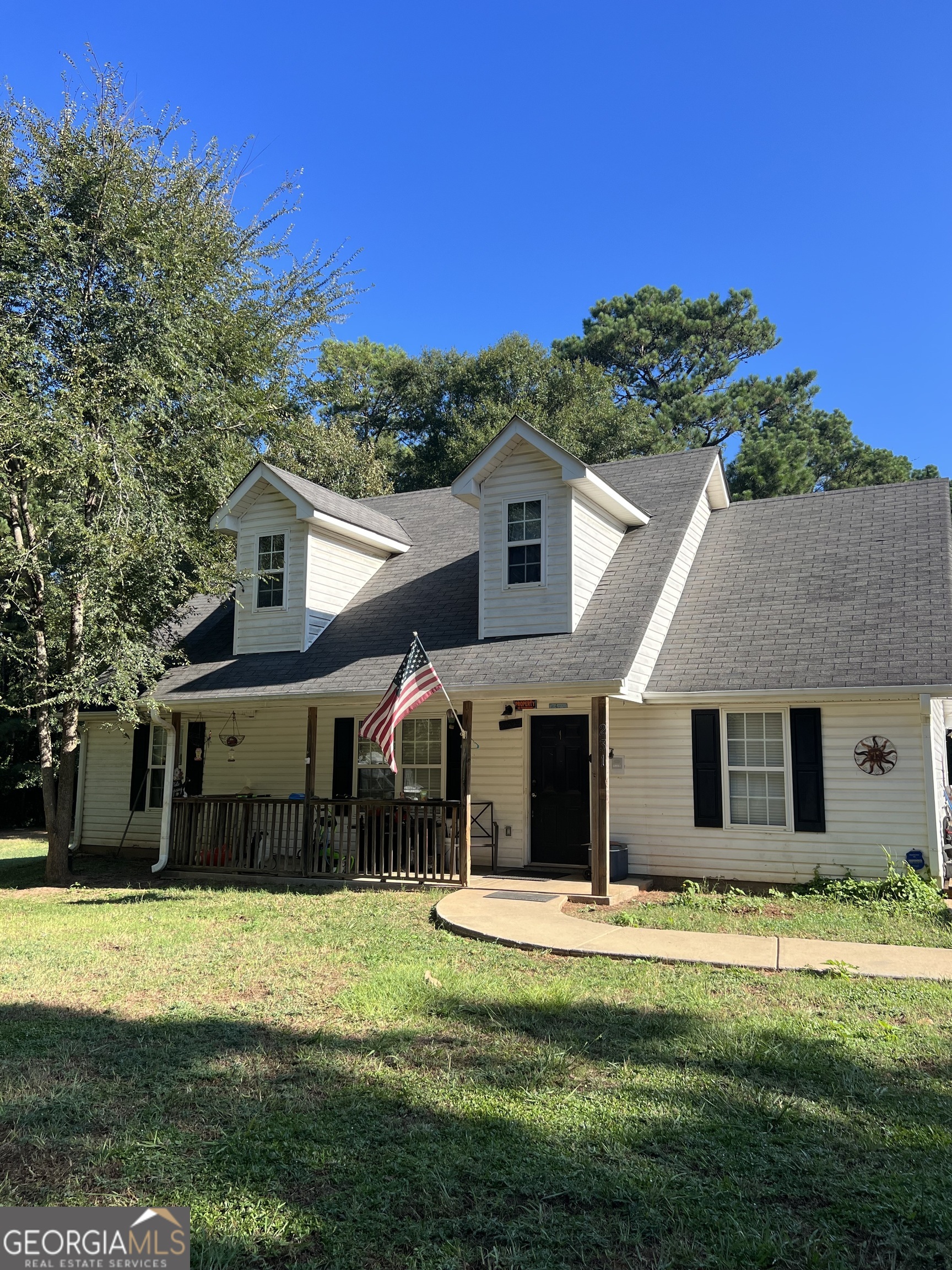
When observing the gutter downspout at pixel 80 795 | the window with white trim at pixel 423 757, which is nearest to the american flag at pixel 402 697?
the window with white trim at pixel 423 757

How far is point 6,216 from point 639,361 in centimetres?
2993

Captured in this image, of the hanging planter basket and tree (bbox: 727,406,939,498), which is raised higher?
tree (bbox: 727,406,939,498)

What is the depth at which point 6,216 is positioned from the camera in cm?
1310

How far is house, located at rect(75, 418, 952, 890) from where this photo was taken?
10.7 metres

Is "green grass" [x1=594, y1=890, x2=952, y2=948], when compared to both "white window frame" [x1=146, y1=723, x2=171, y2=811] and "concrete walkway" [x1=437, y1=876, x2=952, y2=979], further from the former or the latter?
"white window frame" [x1=146, y1=723, x2=171, y2=811]

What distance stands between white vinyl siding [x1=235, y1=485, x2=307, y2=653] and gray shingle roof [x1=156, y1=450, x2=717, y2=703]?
0.31 metres

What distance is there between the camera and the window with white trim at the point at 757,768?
11.1 meters

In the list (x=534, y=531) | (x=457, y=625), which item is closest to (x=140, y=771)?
(x=457, y=625)

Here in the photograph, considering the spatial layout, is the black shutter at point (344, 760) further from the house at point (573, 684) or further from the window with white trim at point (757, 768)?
the window with white trim at point (757, 768)

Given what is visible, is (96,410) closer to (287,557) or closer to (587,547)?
(287,557)

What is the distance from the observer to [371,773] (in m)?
14.0

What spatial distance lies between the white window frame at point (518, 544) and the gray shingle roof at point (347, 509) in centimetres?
337

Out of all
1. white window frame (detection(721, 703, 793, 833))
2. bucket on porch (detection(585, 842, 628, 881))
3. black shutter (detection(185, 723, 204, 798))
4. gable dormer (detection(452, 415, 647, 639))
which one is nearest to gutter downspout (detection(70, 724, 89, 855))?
black shutter (detection(185, 723, 204, 798))

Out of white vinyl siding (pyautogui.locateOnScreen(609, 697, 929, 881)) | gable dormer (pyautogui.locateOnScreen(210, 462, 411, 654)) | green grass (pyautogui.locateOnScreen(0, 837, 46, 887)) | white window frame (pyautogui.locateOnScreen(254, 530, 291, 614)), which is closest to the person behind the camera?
white vinyl siding (pyautogui.locateOnScreen(609, 697, 929, 881))
